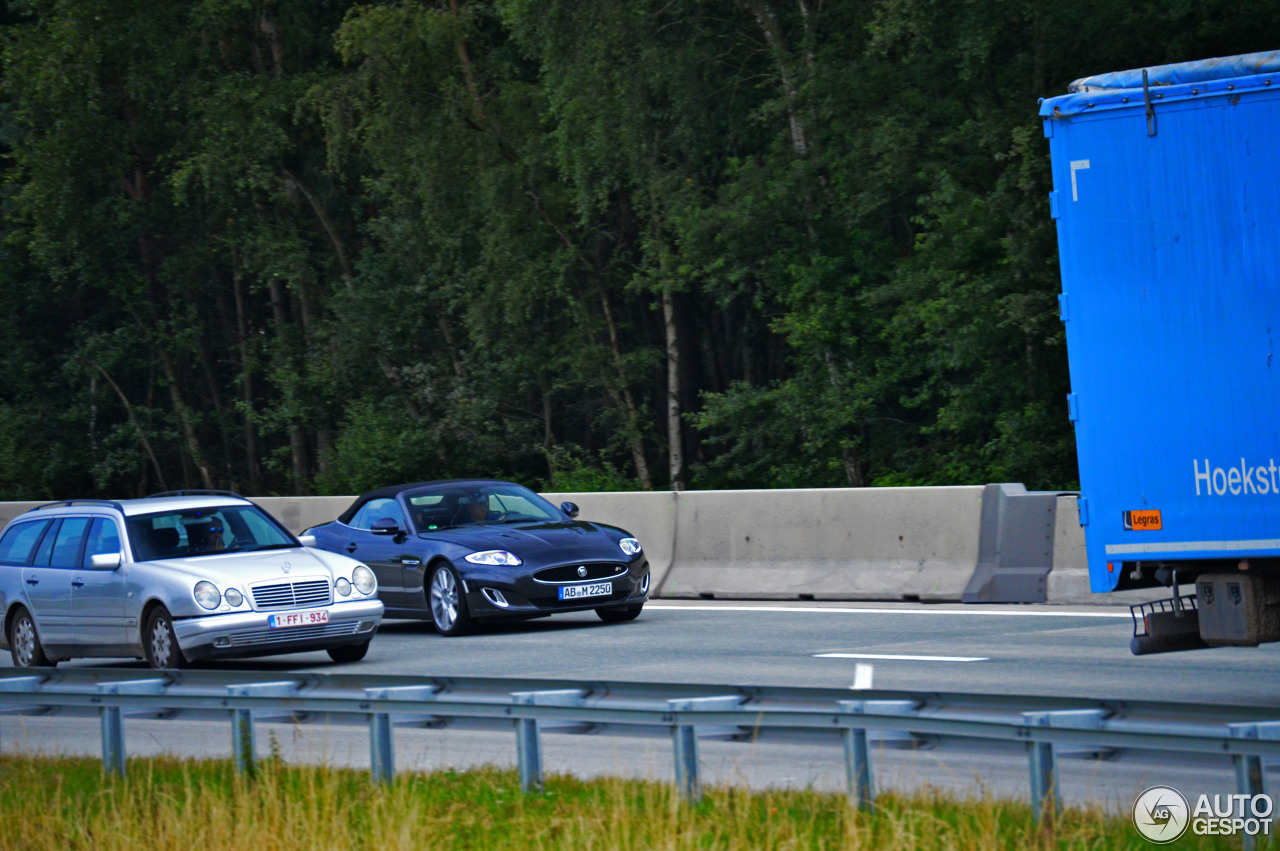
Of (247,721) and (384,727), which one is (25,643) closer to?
(247,721)

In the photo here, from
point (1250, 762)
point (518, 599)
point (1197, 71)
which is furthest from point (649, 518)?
point (1250, 762)

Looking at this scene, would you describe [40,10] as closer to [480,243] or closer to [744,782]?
[480,243]

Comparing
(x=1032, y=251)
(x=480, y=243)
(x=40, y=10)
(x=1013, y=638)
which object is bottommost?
(x=1013, y=638)

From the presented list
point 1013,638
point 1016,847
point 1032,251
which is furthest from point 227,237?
point 1016,847

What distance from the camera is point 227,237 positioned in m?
37.6

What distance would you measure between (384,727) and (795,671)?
4.62 meters

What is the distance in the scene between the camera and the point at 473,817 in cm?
639

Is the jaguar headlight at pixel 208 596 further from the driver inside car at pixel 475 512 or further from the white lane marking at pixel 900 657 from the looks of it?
the white lane marking at pixel 900 657

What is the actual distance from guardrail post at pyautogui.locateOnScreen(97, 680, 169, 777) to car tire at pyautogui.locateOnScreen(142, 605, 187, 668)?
4852 millimetres

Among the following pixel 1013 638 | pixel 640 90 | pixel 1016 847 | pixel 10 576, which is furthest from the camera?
pixel 640 90

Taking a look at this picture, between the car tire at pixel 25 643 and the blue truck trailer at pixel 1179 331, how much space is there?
9.28 m

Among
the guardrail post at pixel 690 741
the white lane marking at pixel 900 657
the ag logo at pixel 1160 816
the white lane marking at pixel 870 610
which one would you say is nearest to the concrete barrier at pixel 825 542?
the white lane marking at pixel 870 610

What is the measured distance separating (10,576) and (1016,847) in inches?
443

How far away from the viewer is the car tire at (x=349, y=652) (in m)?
12.8
